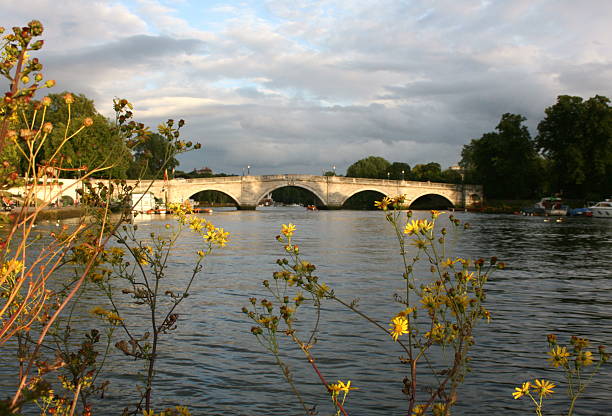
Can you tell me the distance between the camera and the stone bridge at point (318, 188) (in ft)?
217

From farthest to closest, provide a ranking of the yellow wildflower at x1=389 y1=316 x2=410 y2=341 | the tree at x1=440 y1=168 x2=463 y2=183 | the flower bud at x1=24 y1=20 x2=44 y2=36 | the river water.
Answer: the tree at x1=440 y1=168 x2=463 y2=183, the river water, the yellow wildflower at x1=389 y1=316 x2=410 y2=341, the flower bud at x1=24 y1=20 x2=44 y2=36

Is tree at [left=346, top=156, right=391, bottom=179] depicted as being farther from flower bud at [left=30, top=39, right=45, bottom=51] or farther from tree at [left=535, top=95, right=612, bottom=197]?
flower bud at [left=30, top=39, right=45, bottom=51]

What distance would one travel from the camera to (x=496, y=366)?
6.21m

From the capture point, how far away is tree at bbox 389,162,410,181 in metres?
104

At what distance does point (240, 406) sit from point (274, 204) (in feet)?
605

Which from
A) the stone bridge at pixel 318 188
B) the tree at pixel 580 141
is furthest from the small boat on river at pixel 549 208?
the stone bridge at pixel 318 188

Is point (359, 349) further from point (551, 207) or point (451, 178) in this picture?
point (451, 178)

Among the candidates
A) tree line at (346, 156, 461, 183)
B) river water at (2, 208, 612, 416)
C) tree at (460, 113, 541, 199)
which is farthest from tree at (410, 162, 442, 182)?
river water at (2, 208, 612, 416)

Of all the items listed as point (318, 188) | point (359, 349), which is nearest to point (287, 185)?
point (318, 188)

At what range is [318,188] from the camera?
72562 millimetres

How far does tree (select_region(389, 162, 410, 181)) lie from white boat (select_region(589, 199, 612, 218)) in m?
50.8

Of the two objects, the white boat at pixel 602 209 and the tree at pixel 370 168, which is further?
the tree at pixel 370 168

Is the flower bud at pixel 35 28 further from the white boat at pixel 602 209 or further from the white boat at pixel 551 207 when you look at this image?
the white boat at pixel 551 207

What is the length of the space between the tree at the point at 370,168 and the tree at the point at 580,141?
149 feet
